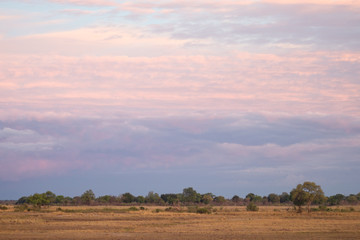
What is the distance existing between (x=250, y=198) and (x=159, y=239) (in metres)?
132

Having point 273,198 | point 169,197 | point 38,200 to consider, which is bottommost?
point 38,200

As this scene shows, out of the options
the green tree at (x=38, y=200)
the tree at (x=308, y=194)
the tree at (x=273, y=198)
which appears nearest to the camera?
the tree at (x=308, y=194)

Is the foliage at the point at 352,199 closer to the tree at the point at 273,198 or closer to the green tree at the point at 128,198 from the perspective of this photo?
the tree at the point at 273,198

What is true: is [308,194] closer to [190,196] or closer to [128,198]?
[190,196]

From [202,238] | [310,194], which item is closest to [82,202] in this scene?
[310,194]

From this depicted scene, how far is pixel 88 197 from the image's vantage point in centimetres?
13662

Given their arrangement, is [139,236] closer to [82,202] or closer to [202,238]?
[202,238]

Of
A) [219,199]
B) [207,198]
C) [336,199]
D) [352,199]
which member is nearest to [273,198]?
[219,199]

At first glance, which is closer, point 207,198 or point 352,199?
point 352,199

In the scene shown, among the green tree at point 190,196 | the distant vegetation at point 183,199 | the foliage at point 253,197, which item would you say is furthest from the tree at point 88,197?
the foliage at point 253,197

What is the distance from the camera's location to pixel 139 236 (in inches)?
1518

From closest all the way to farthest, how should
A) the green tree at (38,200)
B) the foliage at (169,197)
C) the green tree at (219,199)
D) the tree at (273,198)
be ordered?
the green tree at (38,200) → the foliage at (169,197) → the green tree at (219,199) → the tree at (273,198)

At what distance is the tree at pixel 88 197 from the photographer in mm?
133025

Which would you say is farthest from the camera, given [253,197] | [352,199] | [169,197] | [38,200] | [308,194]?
[253,197]
